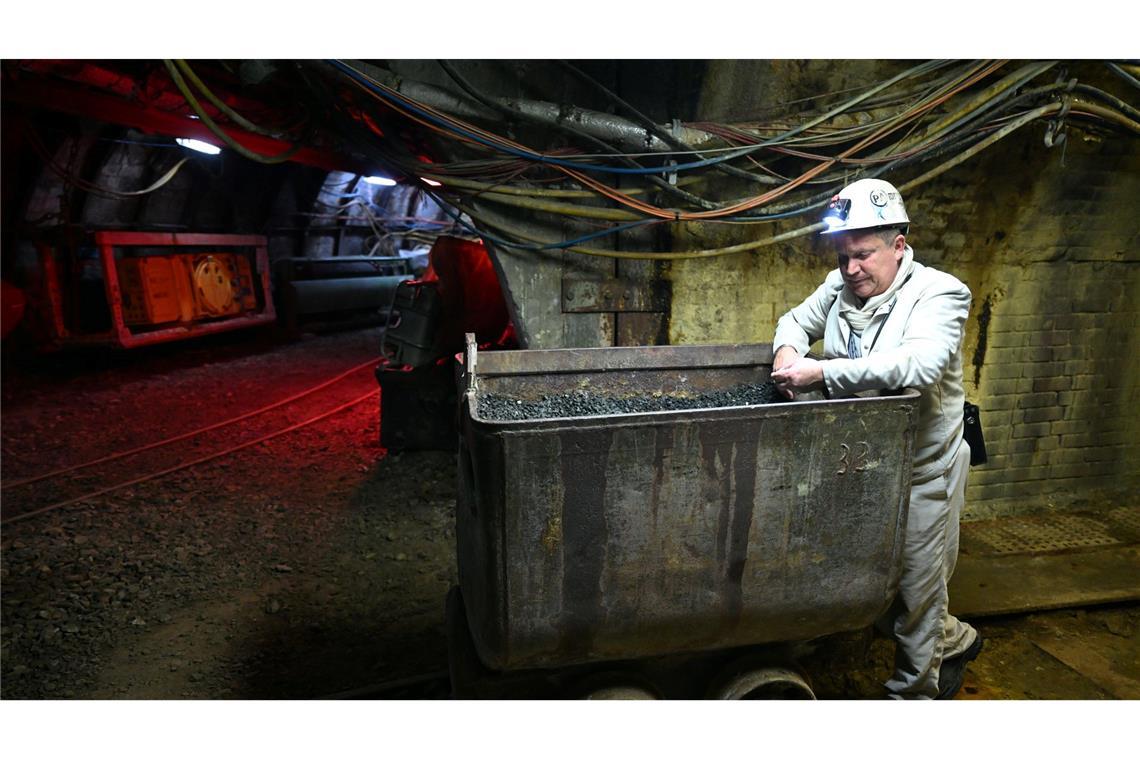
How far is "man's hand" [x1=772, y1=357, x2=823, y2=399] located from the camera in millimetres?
2268

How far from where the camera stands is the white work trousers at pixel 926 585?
2441 millimetres

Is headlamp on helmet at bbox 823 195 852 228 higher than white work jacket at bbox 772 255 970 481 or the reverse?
higher

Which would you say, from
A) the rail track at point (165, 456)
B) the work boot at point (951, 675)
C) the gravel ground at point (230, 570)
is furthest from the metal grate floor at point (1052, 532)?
the rail track at point (165, 456)

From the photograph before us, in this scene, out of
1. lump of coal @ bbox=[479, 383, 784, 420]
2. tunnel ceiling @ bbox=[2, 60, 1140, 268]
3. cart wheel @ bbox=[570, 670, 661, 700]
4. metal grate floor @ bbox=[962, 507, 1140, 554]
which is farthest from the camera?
metal grate floor @ bbox=[962, 507, 1140, 554]

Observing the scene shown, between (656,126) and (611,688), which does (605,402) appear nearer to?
(611,688)

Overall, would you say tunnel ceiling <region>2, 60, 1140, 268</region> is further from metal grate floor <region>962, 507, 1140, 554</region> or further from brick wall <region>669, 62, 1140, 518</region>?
metal grate floor <region>962, 507, 1140, 554</region>

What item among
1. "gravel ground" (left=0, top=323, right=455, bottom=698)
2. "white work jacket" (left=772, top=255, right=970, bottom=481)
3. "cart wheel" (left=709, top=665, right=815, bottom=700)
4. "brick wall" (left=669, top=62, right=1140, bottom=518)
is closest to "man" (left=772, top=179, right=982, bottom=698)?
"white work jacket" (left=772, top=255, right=970, bottom=481)

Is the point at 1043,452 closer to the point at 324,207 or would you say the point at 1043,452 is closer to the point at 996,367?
the point at 996,367

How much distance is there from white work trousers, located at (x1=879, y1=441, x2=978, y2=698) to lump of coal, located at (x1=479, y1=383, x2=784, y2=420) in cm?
68

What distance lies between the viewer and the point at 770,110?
353cm

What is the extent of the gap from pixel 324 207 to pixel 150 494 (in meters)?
8.21

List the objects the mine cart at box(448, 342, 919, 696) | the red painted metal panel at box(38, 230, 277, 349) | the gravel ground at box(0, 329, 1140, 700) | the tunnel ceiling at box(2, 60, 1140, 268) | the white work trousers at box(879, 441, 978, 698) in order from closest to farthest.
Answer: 1. the mine cart at box(448, 342, 919, 696)
2. the white work trousers at box(879, 441, 978, 698)
3. the gravel ground at box(0, 329, 1140, 700)
4. the tunnel ceiling at box(2, 60, 1140, 268)
5. the red painted metal panel at box(38, 230, 277, 349)

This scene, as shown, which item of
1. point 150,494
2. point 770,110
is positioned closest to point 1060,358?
point 770,110

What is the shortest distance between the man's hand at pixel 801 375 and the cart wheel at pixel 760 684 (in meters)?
0.95
